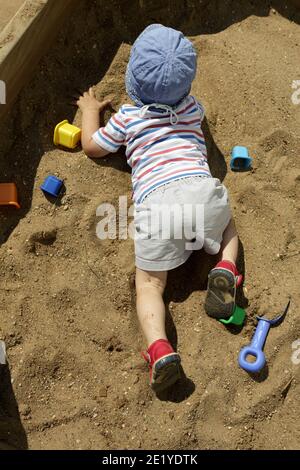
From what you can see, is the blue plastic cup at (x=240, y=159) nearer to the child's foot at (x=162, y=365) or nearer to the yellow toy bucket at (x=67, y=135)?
the yellow toy bucket at (x=67, y=135)

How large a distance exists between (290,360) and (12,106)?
65.1 inches

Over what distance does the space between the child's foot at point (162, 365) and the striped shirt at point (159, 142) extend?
613mm

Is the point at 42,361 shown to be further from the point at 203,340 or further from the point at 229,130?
the point at 229,130

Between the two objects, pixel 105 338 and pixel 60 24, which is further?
pixel 60 24

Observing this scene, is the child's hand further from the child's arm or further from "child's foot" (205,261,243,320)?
"child's foot" (205,261,243,320)

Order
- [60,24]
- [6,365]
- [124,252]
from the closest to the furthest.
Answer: [6,365]
[124,252]
[60,24]

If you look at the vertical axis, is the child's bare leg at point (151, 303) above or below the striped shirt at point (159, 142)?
below

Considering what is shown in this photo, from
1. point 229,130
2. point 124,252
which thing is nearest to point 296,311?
point 124,252

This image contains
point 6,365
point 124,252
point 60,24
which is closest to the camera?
point 6,365

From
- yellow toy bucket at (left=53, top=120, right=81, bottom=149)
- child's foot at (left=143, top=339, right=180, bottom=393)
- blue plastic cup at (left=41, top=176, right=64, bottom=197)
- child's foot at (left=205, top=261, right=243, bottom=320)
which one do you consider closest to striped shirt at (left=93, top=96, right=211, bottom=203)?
yellow toy bucket at (left=53, top=120, right=81, bottom=149)

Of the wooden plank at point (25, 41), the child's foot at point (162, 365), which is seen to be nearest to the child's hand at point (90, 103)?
the wooden plank at point (25, 41)

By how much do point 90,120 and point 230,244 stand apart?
876mm

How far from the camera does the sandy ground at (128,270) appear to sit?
2191 millimetres

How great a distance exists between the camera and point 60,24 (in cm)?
278
